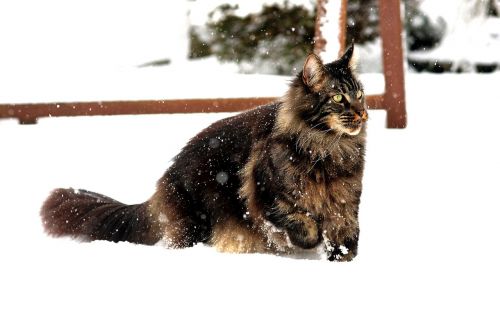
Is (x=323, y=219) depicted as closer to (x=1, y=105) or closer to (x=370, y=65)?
(x=1, y=105)

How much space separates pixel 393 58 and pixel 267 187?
2714 millimetres

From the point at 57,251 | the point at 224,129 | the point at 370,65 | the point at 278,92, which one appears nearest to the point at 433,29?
the point at 370,65

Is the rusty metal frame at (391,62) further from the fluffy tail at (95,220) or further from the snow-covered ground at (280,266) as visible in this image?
the fluffy tail at (95,220)

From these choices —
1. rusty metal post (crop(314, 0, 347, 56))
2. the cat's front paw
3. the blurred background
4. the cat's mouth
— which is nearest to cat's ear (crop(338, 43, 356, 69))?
the cat's mouth

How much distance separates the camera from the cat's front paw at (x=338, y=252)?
305 cm

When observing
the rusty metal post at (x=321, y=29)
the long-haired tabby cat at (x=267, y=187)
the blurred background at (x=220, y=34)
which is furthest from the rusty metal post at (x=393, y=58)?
the blurred background at (x=220, y=34)

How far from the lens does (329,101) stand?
116 inches

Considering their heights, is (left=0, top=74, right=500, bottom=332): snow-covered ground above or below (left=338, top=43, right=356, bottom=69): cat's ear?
below

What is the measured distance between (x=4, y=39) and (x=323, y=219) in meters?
6.75

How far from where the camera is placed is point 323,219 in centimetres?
303

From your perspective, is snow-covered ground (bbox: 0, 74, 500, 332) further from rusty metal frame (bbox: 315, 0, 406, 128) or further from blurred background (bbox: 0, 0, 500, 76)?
blurred background (bbox: 0, 0, 500, 76)

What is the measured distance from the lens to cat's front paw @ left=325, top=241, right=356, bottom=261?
305cm

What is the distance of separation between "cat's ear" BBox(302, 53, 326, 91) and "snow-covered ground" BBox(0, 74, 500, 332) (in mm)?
739

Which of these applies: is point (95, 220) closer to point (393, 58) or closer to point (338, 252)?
point (338, 252)
